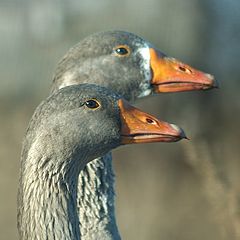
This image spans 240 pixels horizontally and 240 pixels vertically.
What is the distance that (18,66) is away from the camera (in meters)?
13.9

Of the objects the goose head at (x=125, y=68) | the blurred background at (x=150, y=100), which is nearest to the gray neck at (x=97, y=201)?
the goose head at (x=125, y=68)

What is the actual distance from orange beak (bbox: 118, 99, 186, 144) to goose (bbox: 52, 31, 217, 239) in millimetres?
1143

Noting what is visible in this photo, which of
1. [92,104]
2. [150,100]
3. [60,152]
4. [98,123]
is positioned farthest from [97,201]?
[150,100]

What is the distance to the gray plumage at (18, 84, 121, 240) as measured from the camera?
576 centimetres

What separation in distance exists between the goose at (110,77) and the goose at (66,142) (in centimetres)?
103

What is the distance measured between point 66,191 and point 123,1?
840 centimetres

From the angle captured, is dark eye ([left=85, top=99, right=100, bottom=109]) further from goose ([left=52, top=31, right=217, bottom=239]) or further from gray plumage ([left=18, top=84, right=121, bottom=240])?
goose ([left=52, top=31, right=217, bottom=239])

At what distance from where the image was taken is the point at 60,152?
5.93 metres

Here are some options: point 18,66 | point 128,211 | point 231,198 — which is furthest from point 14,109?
point 231,198

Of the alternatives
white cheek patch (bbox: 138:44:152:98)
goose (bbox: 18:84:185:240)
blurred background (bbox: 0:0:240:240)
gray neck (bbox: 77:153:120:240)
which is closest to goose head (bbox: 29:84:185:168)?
goose (bbox: 18:84:185:240)

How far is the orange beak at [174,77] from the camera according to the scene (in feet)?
24.6

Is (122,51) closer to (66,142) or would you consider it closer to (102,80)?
(102,80)

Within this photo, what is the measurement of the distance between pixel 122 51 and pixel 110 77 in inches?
9.2

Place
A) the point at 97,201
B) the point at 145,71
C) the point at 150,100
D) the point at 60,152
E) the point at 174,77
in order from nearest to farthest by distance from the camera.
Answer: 1. the point at 60,152
2. the point at 97,201
3. the point at 174,77
4. the point at 145,71
5. the point at 150,100
